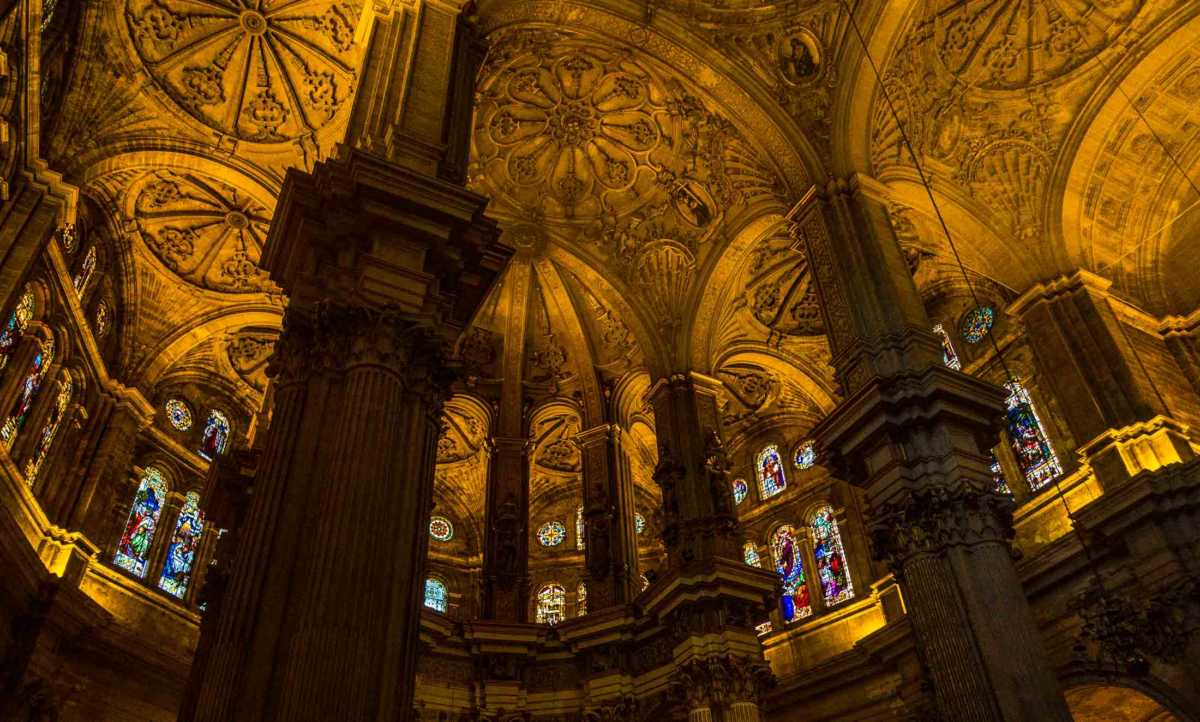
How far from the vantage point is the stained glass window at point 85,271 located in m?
16.0

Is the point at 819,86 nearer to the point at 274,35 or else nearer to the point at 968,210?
the point at 968,210

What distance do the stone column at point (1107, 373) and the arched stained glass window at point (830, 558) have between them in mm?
6842

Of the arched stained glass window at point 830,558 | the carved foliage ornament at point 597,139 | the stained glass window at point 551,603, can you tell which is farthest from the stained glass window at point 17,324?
the arched stained glass window at point 830,558

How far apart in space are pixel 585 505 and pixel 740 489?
256 inches

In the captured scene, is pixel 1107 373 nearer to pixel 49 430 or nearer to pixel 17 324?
pixel 17 324

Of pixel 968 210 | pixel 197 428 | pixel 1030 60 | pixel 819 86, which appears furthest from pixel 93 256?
pixel 1030 60

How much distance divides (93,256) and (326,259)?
440 inches

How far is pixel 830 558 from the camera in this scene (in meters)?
19.8

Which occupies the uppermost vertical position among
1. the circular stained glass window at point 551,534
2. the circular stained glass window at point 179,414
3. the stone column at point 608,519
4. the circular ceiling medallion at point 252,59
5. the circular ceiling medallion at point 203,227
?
the circular ceiling medallion at point 252,59

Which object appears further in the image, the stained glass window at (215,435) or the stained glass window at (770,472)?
the stained glass window at (770,472)

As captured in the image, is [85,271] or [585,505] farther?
[585,505]

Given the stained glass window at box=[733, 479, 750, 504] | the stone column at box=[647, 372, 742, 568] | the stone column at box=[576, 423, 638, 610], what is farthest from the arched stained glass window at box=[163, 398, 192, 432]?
the stained glass window at box=[733, 479, 750, 504]

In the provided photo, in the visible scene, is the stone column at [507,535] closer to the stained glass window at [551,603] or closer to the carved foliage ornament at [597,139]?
the carved foliage ornament at [597,139]

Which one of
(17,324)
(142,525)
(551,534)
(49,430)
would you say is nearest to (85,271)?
(17,324)
